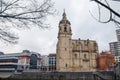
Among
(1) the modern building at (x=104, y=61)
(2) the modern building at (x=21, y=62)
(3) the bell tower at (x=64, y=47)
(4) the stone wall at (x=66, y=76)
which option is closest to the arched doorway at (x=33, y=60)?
(2) the modern building at (x=21, y=62)

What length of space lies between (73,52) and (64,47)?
498 cm

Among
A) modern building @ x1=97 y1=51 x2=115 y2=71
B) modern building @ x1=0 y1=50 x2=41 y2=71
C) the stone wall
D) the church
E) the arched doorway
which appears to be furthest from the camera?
the arched doorway

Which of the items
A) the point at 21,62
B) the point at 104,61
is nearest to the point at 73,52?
the point at 104,61

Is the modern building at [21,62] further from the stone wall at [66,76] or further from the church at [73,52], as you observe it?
the stone wall at [66,76]

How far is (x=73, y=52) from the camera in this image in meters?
82.9

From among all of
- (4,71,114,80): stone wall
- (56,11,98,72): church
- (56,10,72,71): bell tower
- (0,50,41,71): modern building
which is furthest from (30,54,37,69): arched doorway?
(4,71,114,80): stone wall

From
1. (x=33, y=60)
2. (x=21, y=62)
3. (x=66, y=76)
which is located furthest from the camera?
(x=33, y=60)

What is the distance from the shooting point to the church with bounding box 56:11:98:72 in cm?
7888

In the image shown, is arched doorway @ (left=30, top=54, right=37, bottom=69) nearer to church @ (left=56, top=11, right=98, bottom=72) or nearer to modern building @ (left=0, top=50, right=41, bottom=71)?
modern building @ (left=0, top=50, right=41, bottom=71)

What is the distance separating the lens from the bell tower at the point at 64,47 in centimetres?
7825

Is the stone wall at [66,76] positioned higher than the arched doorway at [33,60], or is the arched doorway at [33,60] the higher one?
the arched doorway at [33,60]

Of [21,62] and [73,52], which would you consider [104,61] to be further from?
[21,62]

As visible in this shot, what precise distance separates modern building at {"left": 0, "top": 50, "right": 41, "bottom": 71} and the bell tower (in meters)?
32.2

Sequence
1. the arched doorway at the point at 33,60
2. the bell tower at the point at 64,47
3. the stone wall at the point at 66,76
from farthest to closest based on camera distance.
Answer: the arched doorway at the point at 33,60 < the bell tower at the point at 64,47 < the stone wall at the point at 66,76
